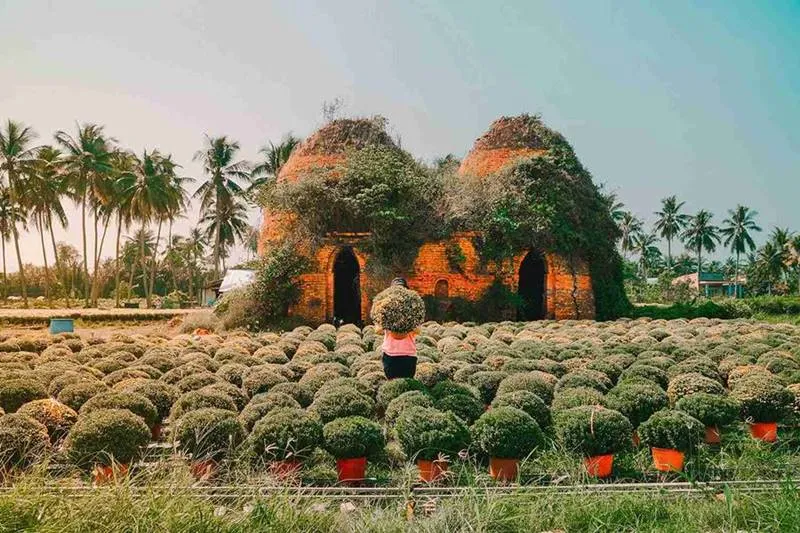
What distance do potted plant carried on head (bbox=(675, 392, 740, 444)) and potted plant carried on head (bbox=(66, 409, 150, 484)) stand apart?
650 cm

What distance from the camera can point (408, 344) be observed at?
9.46 m

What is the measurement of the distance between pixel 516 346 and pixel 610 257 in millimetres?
14110

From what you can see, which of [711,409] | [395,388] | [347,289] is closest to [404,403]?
[395,388]

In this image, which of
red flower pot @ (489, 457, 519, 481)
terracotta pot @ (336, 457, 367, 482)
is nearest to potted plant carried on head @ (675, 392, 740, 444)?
red flower pot @ (489, 457, 519, 481)

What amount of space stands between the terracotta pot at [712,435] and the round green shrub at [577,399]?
1.41 metres

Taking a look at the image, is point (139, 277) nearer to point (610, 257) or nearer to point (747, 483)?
point (610, 257)

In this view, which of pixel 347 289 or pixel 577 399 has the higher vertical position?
pixel 347 289

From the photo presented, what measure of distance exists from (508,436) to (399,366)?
10.4 feet

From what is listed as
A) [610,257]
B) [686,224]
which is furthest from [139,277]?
[686,224]

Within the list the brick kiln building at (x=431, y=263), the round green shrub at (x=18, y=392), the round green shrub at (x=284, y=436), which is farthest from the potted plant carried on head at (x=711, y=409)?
the brick kiln building at (x=431, y=263)

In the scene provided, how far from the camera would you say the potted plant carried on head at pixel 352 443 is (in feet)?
21.7

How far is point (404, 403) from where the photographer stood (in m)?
7.79

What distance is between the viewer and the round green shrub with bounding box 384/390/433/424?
7.79 meters

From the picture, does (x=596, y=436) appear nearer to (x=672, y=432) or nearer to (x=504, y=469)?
(x=672, y=432)
